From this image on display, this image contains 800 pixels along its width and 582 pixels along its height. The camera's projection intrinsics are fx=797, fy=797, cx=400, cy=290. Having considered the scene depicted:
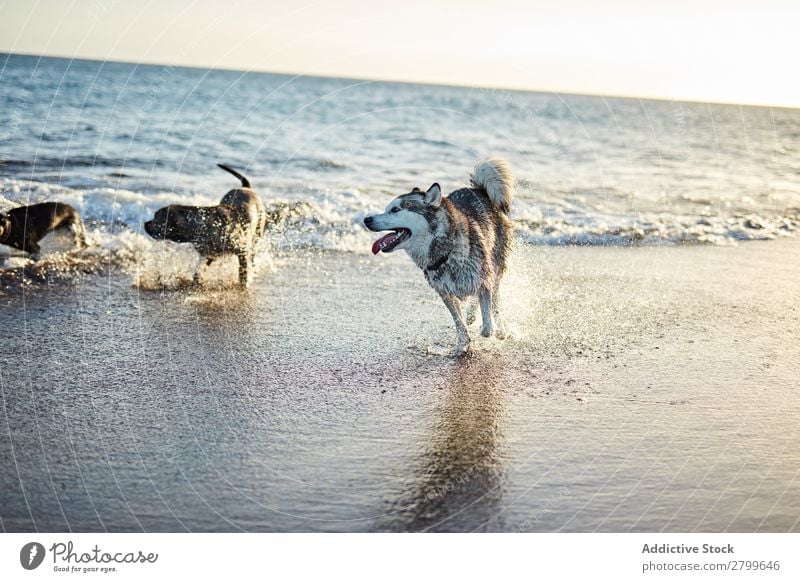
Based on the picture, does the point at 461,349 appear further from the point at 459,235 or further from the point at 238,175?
the point at 238,175

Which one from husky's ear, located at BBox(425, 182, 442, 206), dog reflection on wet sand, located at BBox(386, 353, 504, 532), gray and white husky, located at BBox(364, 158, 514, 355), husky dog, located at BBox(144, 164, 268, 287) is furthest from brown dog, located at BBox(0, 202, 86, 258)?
dog reflection on wet sand, located at BBox(386, 353, 504, 532)

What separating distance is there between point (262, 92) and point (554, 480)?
22.0 m

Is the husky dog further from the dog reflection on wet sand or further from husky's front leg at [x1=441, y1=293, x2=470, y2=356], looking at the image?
the dog reflection on wet sand

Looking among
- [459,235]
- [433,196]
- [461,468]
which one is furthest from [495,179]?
[461,468]

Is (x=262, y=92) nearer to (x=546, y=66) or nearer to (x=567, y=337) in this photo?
(x=546, y=66)

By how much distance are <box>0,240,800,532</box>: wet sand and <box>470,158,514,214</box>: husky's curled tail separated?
1.02 m

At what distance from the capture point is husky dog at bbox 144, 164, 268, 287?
6.87m

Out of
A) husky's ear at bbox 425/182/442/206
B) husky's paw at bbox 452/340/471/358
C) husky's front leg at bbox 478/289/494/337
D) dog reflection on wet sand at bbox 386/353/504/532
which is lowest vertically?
dog reflection on wet sand at bbox 386/353/504/532

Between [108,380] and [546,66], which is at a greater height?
[546,66]

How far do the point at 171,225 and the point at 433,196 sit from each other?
2734mm

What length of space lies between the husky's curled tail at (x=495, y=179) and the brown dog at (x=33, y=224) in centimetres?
386
